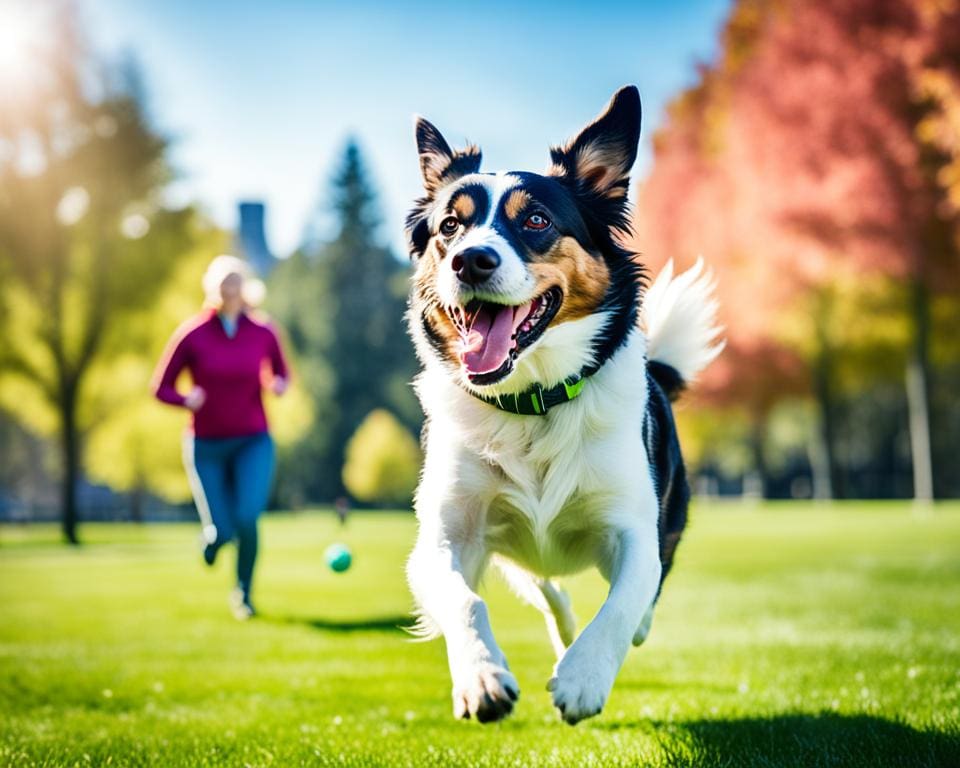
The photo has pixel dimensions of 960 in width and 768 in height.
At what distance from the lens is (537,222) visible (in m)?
4.14

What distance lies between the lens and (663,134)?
31938 millimetres

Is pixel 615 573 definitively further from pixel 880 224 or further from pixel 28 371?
pixel 28 371

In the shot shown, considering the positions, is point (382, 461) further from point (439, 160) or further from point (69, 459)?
point (439, 160)

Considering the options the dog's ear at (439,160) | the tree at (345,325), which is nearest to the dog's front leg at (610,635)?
the dog's ear at (439,160)

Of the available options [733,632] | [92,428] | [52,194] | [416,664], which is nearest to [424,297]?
[416,664]

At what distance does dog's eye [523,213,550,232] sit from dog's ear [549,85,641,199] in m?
0.36

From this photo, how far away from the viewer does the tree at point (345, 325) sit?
53.9m

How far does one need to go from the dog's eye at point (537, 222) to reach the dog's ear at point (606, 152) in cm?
36

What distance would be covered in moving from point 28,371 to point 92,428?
5144 mm

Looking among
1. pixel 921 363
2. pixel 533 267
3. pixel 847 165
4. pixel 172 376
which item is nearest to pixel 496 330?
pixel 533 267

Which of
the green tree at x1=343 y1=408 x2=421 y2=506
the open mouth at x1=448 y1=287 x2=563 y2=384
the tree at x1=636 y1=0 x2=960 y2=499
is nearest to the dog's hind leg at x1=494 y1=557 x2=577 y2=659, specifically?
the open mouth at x1=448 y1=287 x2=563 y2=384

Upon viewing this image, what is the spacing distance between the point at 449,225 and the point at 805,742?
2.64 metres

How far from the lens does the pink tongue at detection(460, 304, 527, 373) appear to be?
12.5 ft

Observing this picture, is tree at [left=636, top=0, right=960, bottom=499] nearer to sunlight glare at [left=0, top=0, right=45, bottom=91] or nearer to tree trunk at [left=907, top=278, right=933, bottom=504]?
tree trunk at [left=907, top=278, right=933, bottom=504]
